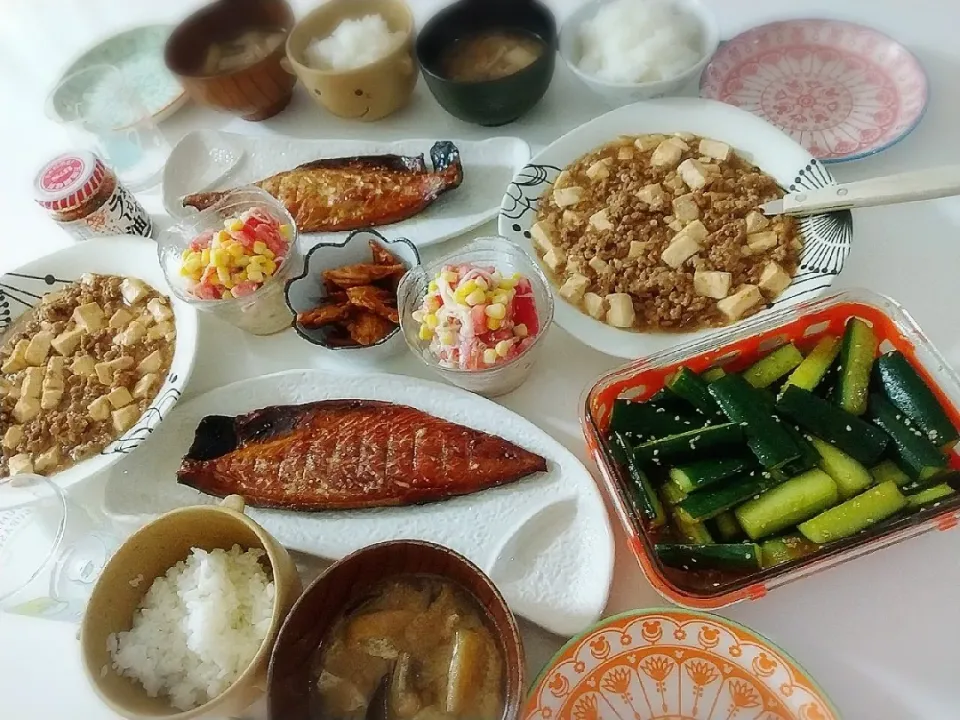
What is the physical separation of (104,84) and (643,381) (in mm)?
1851

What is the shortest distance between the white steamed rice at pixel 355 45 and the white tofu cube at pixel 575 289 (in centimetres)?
85

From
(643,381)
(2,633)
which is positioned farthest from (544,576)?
(2,633)

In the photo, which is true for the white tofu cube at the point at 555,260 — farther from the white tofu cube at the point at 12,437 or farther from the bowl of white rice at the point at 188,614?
the white tofu cube at the point at 12,437

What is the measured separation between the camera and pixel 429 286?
5.35 ft

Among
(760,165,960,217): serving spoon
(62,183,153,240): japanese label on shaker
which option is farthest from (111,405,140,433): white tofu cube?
(760,165,960,217): serving spoon

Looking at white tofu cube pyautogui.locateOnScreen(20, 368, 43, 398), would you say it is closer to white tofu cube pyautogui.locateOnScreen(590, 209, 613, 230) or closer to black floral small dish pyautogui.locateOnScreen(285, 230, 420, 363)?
black floral small dish pyautogui.locateOnScreen(285, 230, 420, 363)

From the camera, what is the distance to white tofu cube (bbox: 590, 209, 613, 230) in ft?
5.68

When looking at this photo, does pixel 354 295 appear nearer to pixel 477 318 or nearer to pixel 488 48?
pixel 477 318

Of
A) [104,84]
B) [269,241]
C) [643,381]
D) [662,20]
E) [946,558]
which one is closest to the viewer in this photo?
[946,558]

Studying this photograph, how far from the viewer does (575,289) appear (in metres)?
1.64

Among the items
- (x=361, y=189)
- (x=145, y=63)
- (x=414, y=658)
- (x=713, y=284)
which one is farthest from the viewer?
(x=145, y=63)

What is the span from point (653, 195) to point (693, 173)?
0.34 feet

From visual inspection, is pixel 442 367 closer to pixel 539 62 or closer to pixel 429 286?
Answer: pixel 429 286

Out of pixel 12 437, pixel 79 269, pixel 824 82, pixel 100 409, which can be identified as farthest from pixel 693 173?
pixel 12 437
